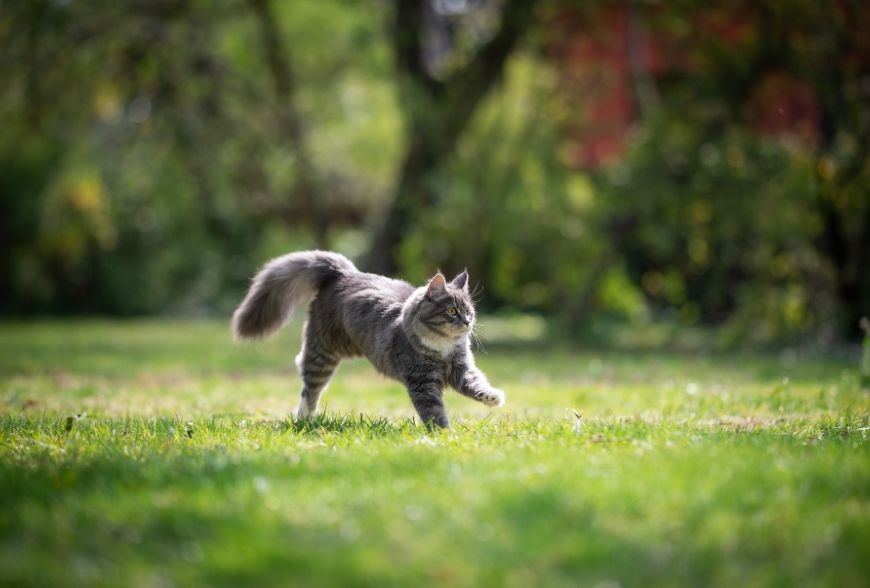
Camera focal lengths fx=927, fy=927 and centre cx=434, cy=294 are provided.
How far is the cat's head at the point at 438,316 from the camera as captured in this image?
6293 mm

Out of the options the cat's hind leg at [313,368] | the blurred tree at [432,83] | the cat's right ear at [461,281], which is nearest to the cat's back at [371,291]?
the cat's right ear at [461,281]

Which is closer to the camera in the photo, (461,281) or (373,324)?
(373,324)

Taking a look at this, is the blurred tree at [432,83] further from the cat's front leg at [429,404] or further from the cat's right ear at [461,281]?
the cat's front leg at [429,404]

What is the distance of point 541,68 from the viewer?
15.0 metres

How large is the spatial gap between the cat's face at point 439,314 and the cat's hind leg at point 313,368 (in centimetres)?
120

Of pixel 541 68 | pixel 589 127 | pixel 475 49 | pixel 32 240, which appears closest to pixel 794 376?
pixel 589 127

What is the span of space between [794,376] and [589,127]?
6.02 meters

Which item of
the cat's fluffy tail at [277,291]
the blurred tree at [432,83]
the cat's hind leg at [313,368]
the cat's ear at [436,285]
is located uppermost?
the blurred tree at [432,83]

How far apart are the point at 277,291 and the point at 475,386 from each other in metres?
1.83

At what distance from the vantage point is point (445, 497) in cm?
412

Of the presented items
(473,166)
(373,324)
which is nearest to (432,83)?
(473,166)

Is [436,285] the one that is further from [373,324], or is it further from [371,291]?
[371,291]

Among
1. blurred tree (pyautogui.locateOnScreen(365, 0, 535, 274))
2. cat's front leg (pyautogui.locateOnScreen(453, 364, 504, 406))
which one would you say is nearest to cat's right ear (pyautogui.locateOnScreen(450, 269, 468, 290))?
cat's front leg (pyautogui.locateOnScreen(453, 364, 504, 406))

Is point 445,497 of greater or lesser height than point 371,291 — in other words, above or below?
below
